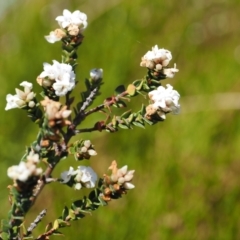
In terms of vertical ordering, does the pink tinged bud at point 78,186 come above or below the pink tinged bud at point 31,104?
below

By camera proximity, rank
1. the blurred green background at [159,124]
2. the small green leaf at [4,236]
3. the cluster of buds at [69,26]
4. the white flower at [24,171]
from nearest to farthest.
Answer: the white flower at [24,171] < the small green leaf at [4,236] < the cluster of buds at [69,26] < the blurred green background at [159,124]

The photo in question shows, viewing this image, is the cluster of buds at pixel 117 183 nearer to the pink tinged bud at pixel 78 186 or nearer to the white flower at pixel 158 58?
the pink tinged bud at pixel 78 186

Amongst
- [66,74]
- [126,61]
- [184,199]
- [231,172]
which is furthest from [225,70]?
[66,74]

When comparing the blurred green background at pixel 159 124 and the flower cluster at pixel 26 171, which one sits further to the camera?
the blurred green background at pixel 159 124

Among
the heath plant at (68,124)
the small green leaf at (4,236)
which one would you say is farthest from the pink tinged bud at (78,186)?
the small green leaf at (4,236)

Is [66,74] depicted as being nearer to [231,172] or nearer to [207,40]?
[231,172]

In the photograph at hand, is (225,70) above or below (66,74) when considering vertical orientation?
above

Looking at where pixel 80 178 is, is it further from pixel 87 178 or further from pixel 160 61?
Answer: pixel 160 61
